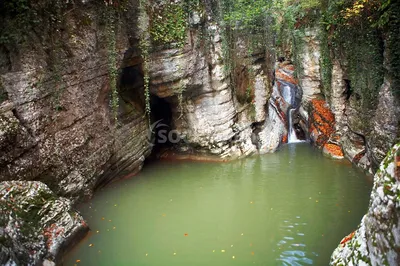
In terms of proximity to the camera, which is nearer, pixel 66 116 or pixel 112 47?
pixel 66 116

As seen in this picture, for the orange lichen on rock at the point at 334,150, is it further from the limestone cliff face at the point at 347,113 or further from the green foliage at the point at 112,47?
the green foliage at the point at 112,47

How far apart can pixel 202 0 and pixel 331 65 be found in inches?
207

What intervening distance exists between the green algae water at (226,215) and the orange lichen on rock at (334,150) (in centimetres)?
73

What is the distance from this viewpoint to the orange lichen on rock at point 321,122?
12766mm

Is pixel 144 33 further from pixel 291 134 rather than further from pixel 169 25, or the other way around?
pixel 291 134

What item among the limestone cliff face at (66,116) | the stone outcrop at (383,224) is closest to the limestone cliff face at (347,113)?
the stone outcrop at (383,224)

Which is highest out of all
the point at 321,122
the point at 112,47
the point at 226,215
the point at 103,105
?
the point at 112,47

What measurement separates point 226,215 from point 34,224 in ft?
13.5

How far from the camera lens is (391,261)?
10.7 ft

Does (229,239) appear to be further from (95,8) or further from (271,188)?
(95,8)

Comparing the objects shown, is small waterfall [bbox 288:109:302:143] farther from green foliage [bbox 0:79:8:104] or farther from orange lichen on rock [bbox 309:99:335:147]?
green foliage [bbox 0:79:8:104]

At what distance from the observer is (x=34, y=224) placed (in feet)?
19.2

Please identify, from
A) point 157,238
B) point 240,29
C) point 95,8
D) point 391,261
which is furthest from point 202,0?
point 391,261

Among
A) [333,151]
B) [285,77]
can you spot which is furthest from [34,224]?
[285,77]
